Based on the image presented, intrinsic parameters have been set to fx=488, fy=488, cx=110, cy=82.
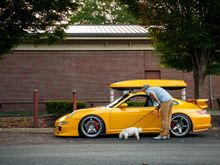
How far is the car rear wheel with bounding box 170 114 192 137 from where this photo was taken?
13.5 m

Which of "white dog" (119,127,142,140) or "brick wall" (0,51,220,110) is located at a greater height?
"brick wall" (0,51,220,110)

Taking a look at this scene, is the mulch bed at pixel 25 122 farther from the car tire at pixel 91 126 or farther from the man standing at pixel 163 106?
the man standing at pixel 163 106

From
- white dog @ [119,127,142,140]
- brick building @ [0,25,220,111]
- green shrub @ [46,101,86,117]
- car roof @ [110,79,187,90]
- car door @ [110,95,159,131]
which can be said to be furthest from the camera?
brick building @ [0,25,220,111]

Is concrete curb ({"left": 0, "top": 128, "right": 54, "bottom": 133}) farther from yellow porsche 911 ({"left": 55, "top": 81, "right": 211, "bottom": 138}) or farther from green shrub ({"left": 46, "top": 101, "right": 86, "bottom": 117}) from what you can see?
green shrub ({"left": 46, "top": 101, "right": 86, "bottom": 117})

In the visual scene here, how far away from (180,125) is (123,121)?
1599 mm

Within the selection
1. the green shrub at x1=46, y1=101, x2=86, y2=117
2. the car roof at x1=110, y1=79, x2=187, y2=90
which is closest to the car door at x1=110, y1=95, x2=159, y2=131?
the car roof at x1=110, y1=79, x2=187, y2=90

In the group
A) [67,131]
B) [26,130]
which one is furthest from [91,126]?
[26,130]

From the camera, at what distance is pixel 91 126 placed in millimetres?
13602

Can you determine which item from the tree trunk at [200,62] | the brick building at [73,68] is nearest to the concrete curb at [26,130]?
the tree trunk at [200,62]

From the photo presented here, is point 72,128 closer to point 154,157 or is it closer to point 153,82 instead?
point 153,82

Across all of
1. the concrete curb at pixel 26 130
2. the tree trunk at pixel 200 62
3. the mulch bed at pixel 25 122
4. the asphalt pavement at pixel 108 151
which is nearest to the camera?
the asphalt pavement at pixel 108 151

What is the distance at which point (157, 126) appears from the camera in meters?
13.8

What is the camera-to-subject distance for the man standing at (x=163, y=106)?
12953 millimetres

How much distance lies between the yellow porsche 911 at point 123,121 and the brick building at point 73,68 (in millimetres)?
14683
